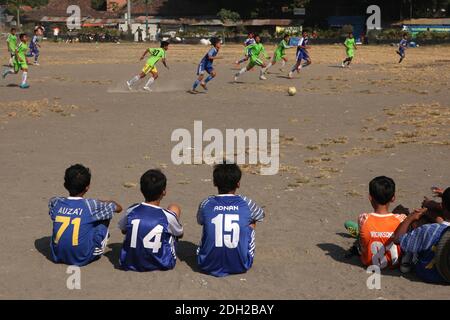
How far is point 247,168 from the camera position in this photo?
1118 centimetres

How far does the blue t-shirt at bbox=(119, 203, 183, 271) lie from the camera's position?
6262mm

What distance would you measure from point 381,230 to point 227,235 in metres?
1.41

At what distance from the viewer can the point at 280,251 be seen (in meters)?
7.00

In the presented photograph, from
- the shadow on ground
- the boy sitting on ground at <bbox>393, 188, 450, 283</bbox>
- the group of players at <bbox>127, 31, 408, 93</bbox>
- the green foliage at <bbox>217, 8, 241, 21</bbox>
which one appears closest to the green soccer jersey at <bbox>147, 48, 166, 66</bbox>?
the group of players at <bbox>127, 31, 408, 93</bbox>

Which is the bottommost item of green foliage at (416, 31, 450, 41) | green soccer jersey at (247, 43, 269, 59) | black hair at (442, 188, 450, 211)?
black hair at (442, 188, 450, 211)

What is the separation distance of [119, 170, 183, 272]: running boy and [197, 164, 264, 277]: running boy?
11.5 inches

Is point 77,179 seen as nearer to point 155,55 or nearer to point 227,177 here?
point 227,177

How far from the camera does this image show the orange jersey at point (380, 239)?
20.7ft

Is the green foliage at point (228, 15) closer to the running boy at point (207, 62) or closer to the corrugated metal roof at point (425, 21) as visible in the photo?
the corrugated metal roof at point (425, 21)

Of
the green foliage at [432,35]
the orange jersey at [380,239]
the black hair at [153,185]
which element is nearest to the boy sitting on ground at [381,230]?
the orange jersey at [380,239]

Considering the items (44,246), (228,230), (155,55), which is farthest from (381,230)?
(155,55)

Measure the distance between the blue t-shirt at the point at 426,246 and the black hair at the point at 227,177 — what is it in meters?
1.60

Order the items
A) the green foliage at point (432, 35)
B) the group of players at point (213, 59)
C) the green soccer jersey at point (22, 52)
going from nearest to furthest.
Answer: the group of players at point (213, 59)
the green soccer jersey at point (22, 52)
the green foliage at point (432, 35)

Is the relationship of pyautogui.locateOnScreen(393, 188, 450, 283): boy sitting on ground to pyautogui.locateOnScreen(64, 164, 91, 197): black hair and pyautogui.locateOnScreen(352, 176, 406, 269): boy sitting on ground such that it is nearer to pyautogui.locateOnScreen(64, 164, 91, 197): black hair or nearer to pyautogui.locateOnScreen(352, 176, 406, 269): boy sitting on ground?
pyautogui.locateOnScreen(352, 176, 406, 269): boy sitting on ground
